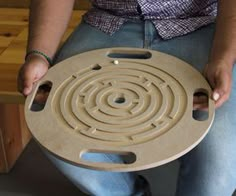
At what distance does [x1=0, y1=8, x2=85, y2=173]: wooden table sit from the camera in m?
1.17

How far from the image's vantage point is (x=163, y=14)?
92 centimetres

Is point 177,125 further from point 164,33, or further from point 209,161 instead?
point 164,33

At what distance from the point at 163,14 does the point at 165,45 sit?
7 centimetres

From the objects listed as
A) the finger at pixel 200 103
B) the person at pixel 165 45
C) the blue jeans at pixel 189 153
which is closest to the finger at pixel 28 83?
the person at pixel 165 45

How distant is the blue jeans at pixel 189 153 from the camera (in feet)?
2.49

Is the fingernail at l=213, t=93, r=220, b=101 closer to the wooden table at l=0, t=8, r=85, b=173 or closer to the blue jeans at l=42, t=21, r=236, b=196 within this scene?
the blue jeans at l=42, t=21, r=236, b=196

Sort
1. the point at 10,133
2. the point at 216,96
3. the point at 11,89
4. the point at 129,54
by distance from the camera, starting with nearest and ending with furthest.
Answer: the point at 216,96, the point at 129,54, the point at 11,89, the point at 10,133

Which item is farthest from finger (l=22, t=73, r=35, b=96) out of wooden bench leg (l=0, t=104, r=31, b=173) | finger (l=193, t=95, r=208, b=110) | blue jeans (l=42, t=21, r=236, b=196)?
wooden bench leg (l=0, t=104, r=31, b=173)

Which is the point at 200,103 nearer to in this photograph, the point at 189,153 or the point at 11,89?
the point at 189,153

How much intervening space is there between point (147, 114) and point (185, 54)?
211mm

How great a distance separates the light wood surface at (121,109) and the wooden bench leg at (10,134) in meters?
0.46

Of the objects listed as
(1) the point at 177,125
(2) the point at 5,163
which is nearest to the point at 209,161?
(1) the point at 177,125

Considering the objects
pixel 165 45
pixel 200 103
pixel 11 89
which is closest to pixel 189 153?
pixel 200 103

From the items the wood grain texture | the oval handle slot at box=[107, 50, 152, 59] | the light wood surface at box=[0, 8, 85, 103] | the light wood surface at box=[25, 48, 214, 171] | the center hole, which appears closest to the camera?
the light wood surface at box=[25, 48, 214, 171]
